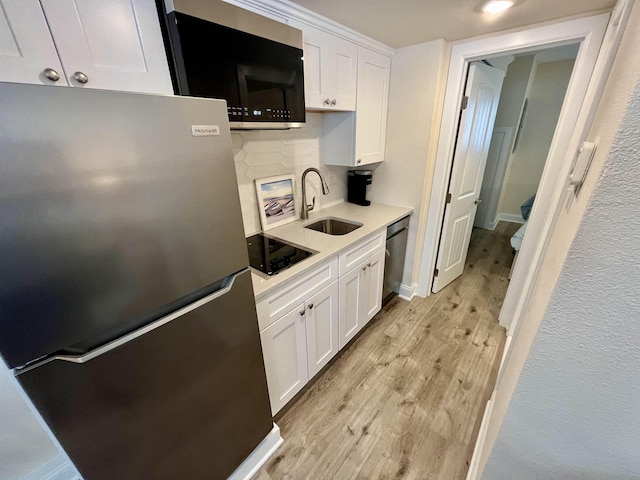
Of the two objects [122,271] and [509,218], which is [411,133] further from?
[509,218]

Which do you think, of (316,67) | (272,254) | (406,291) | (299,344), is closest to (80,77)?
(272,254)

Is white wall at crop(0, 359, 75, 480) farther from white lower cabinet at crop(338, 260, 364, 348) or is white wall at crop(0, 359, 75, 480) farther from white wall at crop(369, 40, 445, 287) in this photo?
white wall at crop(369, 40, 445, 287)

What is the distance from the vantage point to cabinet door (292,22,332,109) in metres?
1.41

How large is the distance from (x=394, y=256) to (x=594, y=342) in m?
1.62

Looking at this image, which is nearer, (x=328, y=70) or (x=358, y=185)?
(x=328, y=70)

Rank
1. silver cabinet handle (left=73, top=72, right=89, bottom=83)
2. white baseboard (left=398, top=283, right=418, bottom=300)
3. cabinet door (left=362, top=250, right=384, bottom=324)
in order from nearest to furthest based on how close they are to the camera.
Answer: silver cabinet handle (left=73, top=72, right=89, bottom=83), cabinet door (left=362, top=250, right=384, bottom=324), white baseboard (left=398, top=283, right=418, bottom=300)

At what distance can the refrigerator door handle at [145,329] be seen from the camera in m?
0.64

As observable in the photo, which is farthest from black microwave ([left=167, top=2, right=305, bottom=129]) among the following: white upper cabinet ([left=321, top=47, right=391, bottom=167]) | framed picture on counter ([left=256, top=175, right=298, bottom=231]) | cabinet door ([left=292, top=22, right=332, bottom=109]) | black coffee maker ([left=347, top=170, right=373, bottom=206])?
black coffee maker ([left=347, top=170, right=373, bottom=206])

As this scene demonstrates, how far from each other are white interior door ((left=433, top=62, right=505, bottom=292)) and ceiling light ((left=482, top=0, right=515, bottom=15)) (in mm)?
591

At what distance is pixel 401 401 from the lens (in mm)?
1599

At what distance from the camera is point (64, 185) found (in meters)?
0.57

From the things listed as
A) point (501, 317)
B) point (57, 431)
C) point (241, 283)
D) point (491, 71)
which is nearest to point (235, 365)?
point (241, 283)

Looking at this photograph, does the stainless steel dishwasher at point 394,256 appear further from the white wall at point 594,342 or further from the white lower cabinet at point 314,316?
the white wall at point 594,342

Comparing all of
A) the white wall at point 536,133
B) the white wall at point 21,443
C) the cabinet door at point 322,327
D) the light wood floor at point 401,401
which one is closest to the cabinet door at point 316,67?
the cabinet door at point 322,327
